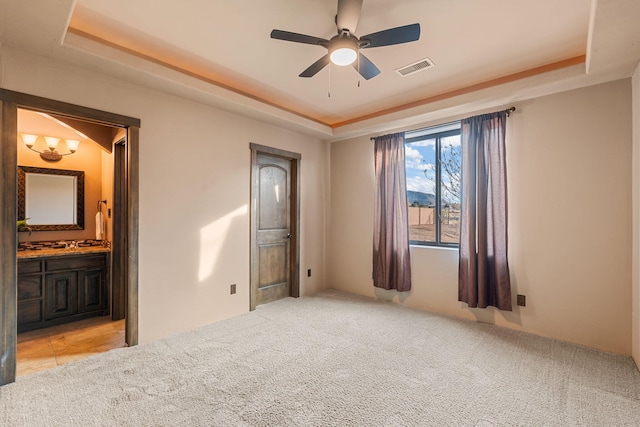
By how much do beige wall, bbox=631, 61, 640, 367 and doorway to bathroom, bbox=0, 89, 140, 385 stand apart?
4.50 metres

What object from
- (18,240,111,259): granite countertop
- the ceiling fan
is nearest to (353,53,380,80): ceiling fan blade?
the ceiling fan

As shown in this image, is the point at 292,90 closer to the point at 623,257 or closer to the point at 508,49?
the point at 508,49

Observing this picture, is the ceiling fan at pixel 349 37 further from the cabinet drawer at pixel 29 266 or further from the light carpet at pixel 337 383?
the cabinet drawer at pixel 29 266

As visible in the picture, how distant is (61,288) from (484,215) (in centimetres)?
505

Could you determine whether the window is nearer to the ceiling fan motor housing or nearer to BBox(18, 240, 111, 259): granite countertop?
the ceiling fan motor housing

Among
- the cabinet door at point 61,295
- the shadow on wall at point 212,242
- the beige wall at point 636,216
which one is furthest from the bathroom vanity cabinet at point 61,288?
the beige wall at point 636,216

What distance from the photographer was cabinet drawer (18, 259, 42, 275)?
3.19 m

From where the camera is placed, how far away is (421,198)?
4.25m

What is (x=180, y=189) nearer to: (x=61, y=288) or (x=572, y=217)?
(x=61, y=288)

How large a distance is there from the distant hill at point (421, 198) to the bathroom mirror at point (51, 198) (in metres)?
4.73

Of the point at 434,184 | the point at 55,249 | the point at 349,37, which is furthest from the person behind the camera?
the point at 434,184

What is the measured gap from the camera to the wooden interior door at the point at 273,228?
4102 mm

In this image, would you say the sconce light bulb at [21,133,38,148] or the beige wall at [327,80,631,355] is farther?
the sconce light bulb at [21,133,38,148]

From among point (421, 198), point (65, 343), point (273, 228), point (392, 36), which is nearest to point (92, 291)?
point (65, 343)
